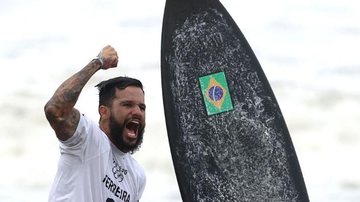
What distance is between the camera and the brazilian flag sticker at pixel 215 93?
21.0 feet

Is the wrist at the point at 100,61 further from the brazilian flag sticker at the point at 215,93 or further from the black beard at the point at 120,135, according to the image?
the brazilian flag sticker at the point at 215,93

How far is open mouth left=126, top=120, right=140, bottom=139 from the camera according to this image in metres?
5.23

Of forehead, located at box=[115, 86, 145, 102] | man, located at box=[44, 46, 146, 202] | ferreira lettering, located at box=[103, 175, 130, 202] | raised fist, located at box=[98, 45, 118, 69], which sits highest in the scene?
raised fist, located at box=[98, 45, 118, 69]

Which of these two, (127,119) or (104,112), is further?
(104,112)

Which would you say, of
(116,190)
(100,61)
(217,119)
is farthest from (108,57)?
(217,119)

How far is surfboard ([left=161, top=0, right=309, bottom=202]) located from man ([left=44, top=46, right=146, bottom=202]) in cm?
78

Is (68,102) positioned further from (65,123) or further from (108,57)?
(108,57)

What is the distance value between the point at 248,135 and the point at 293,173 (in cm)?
57

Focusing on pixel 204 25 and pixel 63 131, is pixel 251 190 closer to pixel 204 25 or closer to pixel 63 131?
pixel 204 25

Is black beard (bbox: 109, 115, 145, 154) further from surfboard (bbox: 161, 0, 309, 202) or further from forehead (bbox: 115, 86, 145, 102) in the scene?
surfboard (bbox: 161, 0, 309, 202)

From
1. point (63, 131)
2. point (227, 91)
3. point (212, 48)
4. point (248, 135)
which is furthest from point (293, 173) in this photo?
point (63, 131)

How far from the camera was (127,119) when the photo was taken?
522 centimetres

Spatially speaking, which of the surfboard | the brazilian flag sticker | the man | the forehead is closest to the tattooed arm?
the man

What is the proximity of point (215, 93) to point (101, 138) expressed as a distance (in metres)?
1.70
